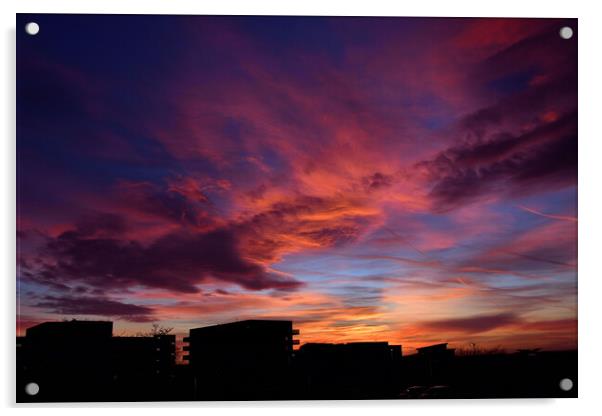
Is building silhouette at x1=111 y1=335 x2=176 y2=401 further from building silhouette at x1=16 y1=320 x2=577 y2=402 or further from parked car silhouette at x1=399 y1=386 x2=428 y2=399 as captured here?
parked car silhouette at x1=399 y1=386 x2=428 y2=399

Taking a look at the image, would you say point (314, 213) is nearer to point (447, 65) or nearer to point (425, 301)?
point (425, 301)

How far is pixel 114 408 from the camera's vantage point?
2.67 m

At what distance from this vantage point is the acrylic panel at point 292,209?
8.77ft

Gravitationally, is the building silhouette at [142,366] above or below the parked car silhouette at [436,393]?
above

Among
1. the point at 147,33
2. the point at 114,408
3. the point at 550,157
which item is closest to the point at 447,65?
the point at 550,157

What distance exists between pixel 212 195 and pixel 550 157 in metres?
1.38

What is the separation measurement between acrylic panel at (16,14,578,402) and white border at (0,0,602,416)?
1.9 inches

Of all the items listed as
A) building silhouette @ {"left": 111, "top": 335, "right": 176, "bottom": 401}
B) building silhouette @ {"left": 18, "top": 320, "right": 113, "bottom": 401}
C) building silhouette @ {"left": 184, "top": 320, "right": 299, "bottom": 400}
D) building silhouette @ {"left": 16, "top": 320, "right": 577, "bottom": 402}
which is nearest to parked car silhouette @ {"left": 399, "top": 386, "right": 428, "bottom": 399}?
building silhouette @ {"left": 16, "top": 320, "right": 577, "bottom": 402}
